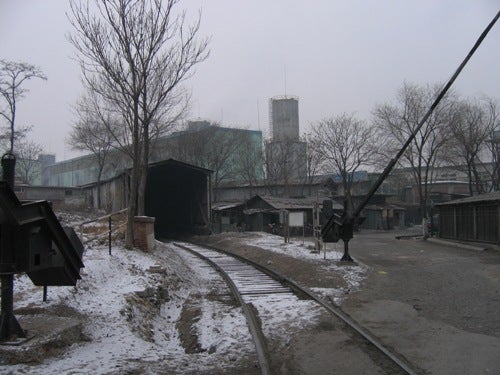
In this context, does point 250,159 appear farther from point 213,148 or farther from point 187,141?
point 187,141

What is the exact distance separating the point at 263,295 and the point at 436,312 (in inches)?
181

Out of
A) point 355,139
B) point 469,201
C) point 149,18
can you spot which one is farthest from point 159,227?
point 149,18

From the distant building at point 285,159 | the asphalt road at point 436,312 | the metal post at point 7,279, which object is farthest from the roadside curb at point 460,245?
the distant building at point 285,159

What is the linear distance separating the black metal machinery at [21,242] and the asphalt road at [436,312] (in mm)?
5125

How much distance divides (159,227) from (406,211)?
40.0 m

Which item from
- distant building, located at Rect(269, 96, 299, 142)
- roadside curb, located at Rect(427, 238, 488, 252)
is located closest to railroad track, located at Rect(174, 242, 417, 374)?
roadside curb, located at Rect(427, 238, 488, 252)

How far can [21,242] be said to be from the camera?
621 centimetres

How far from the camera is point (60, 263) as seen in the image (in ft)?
23.2

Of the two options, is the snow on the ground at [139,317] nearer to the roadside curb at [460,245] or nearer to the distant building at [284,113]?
the roadside curb at [460,245]

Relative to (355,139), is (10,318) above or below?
below

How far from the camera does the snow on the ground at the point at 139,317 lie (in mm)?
6402

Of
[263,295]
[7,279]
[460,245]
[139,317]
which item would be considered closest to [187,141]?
[460,245]

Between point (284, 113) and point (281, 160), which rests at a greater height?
point (284, 113)

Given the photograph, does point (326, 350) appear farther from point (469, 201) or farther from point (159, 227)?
point (159, 227)
